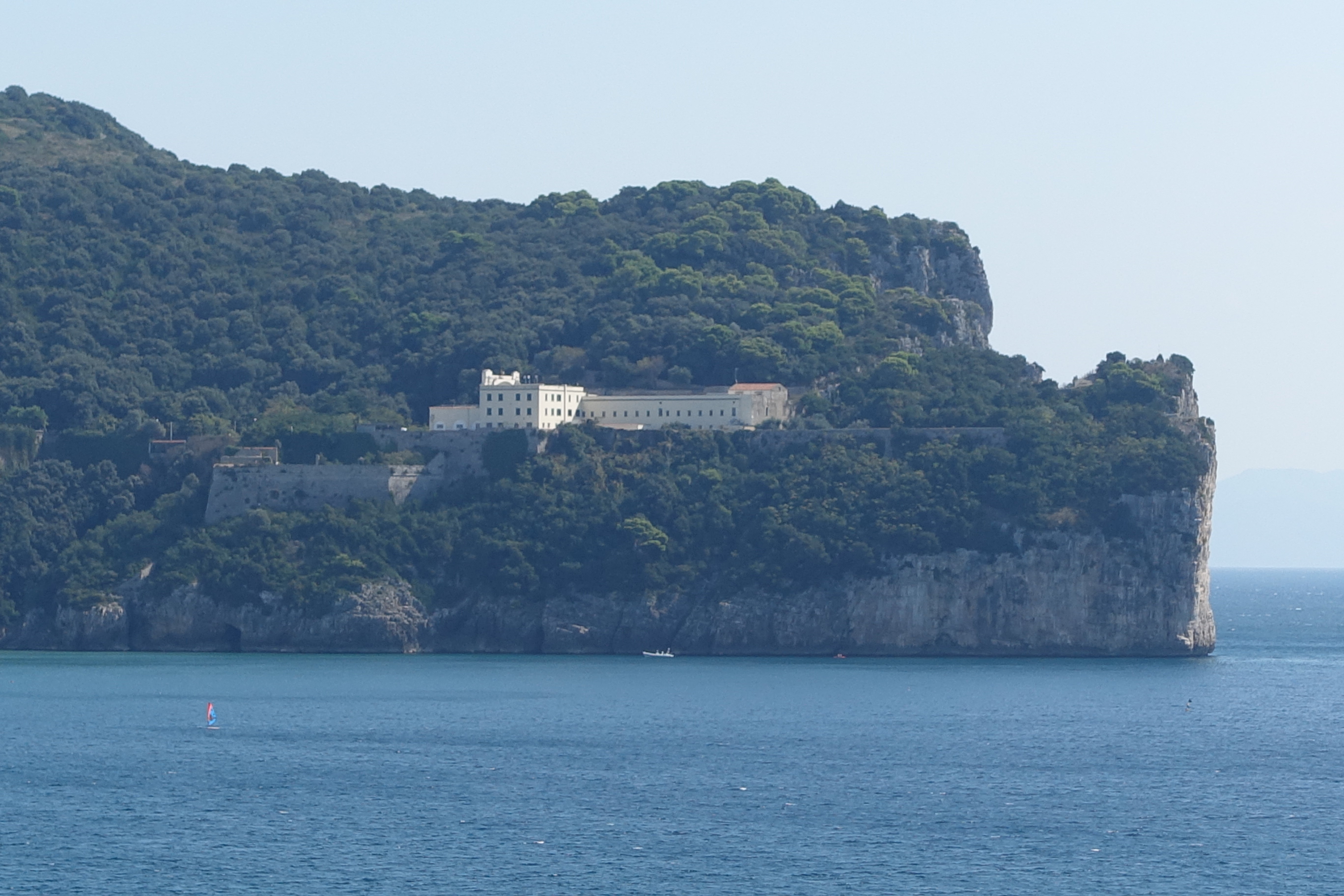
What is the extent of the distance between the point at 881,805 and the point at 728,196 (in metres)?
84.7

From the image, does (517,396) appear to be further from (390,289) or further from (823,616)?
(390,289)

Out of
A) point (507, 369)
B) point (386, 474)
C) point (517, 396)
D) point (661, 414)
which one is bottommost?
point (386, 474)

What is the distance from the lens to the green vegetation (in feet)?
309

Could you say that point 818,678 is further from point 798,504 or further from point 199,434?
point 199,434

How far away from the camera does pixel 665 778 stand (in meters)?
58.0

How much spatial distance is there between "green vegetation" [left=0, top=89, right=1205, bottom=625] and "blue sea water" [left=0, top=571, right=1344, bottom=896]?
7077 millimetres

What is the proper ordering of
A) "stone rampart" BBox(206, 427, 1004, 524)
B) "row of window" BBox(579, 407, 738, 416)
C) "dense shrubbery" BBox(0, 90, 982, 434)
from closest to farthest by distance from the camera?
"stone rampart" BBox(206, 427, 1004, 524) < "row of window" BBox(579, 407, 738, 416) < "dense shrubbery" BBox(0, 90, 982, 434)

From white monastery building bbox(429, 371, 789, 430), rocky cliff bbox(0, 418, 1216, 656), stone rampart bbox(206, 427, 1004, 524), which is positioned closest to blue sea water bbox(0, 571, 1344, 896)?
rocky cliff bbox(0, 418, 1216, 656)

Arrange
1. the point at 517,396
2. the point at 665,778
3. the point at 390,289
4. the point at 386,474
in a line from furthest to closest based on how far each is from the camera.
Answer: the point at 390,289 → the point at 517,396 → the point at 386,474 → the point at 665,778

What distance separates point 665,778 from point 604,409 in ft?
160

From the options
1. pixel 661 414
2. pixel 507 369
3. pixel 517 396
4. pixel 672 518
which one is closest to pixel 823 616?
pixel 672 518

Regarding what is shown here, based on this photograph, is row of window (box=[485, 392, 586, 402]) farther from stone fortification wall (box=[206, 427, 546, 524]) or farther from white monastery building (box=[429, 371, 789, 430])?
stone fortification wall (box=[206, 427, 546, 524])

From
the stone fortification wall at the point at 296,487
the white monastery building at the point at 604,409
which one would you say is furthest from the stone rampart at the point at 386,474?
the white monastery building at the point at 604,409

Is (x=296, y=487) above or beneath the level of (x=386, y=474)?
beneath
